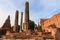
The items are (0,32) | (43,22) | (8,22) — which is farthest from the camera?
(43,22)

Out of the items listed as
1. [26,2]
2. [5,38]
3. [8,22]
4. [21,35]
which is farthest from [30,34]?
[26,2]

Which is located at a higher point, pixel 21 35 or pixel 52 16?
pixel 52 16

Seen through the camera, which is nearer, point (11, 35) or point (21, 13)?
point (11, 35)

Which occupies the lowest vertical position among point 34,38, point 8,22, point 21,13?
point 34,38

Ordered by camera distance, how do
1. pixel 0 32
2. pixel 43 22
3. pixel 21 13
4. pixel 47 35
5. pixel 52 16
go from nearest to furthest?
pixel 47 35
pixel 0 32
pixel 52 16
pixel 43 22
pixel 21 13

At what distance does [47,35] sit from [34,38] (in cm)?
161

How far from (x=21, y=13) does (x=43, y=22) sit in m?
6.24

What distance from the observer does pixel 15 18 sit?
37.6 m

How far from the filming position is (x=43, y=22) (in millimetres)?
36406

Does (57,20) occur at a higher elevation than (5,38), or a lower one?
higher

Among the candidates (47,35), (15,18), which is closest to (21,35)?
(47,35)

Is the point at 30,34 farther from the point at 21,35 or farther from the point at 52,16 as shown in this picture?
the point at 52,16

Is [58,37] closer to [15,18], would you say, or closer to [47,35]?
[47,35]

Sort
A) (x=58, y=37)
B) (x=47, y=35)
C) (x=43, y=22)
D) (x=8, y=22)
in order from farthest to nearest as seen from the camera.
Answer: (x=43, y=22) → (x=8, y=22) → (x=47, y=35) → (x=58, y=37)
